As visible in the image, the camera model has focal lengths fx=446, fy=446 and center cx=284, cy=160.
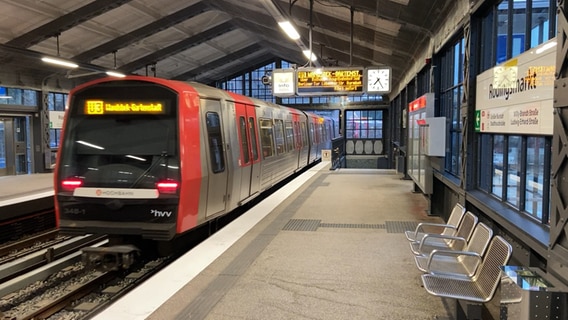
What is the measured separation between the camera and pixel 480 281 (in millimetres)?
3371

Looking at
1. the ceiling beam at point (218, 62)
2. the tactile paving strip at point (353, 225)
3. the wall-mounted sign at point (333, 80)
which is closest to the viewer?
the tactile paving strip at point (353, 225)

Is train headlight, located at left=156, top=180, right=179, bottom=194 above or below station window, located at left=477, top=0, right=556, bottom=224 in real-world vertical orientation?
below

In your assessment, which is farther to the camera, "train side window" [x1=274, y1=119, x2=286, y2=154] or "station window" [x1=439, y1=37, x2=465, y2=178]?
"train side window" [x1=274, y1=119, x2=286, y2=154]

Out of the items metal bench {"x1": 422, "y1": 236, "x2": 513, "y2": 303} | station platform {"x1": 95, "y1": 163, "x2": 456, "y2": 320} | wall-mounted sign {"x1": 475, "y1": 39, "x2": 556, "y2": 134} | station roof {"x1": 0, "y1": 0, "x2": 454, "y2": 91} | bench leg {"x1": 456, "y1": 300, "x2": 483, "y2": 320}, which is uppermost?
station roof {"x1": 0, "y1": 0, "x2": 454, "y2": 91}

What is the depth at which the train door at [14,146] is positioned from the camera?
54.1ft

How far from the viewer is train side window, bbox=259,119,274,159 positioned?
32.3 feet

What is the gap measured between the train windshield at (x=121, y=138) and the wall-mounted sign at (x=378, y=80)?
718 centimetres

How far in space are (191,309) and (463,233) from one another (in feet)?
8.60

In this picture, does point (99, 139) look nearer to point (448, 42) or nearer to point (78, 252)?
point (78, 252)

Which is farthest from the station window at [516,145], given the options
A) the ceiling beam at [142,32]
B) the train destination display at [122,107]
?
the ceiling beam at [142,32]

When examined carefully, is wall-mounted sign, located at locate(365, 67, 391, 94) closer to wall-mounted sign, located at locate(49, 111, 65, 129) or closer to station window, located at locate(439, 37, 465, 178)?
station window, located at locate(439, 37, 465, 178)

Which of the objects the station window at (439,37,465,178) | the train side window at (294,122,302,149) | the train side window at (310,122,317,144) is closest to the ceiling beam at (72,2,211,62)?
the train side window at (294,122,302,149)

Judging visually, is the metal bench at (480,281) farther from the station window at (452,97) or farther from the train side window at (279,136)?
the train side window at (279,136)

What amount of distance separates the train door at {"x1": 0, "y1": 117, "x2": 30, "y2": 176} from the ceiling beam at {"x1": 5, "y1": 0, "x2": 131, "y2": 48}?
407 centimetres
